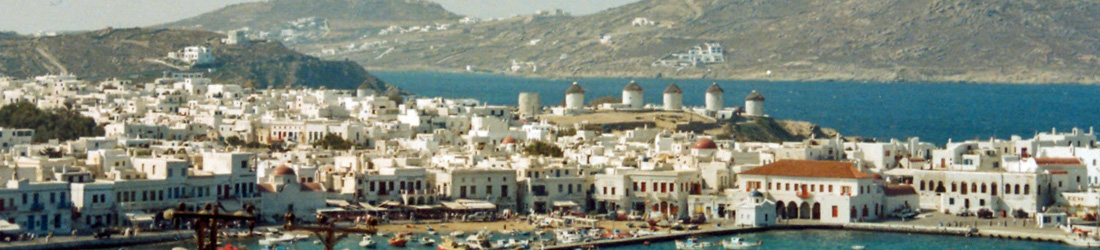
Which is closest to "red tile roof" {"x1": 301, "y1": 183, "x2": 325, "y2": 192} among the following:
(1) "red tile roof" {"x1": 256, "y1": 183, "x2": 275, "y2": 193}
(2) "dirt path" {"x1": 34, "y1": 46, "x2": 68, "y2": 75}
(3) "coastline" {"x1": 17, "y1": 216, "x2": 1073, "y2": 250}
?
(1) "red tile roof" {"x1": 256, "y1": 183, "x2": 275, "y2": 193}

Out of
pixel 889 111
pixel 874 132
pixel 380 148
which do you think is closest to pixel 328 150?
pixel 380 148

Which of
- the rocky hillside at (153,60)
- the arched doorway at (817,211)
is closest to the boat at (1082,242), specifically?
the arched doorway at (817,211)

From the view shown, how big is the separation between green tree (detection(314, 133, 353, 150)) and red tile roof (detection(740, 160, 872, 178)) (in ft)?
65.3

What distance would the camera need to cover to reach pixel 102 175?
2525 inches

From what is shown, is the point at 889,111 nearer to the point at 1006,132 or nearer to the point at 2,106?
the point at 1006,132

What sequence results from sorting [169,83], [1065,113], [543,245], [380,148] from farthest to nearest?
1. [1065,113]
2. [169,83]
3. [380,148]
4. [543,245]

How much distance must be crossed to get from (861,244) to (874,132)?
62.1 metres

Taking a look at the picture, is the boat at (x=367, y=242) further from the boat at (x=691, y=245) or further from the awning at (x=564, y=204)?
the awning at (x=564, y=204)

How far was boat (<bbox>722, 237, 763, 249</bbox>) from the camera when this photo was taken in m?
61.1

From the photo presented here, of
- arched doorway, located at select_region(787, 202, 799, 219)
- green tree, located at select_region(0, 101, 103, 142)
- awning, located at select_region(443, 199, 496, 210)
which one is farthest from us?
green tree, located at select_region(0, 101, 103, 142)

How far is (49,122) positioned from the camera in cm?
9150

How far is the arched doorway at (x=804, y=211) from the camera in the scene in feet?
225

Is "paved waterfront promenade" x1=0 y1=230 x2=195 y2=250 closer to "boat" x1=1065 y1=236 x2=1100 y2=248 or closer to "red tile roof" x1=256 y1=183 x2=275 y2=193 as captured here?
"red tile roof" x1=256 y1=183 x2=275 y2=193

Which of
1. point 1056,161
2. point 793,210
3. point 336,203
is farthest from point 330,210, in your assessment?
point 1056,161
